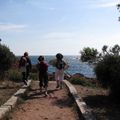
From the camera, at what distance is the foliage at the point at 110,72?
53.4ft

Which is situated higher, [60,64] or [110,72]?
[60,64]

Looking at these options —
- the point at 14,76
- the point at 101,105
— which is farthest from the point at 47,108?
the point at 14,76

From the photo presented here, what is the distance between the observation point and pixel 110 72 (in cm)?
1692

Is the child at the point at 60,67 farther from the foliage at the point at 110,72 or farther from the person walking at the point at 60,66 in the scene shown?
the foliage at the point at 110,72

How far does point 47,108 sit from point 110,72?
3299mm

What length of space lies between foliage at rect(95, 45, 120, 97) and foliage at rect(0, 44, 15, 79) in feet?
25.5

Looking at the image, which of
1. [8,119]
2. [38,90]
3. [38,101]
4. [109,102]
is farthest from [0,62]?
[8,119]

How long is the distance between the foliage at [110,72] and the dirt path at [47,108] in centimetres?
171

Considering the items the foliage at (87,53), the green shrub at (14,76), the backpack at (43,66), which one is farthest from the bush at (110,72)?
the foliage at (87,53)

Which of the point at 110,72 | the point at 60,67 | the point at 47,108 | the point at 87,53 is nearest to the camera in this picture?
the point at 47,108

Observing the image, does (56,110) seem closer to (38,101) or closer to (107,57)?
(38,101)

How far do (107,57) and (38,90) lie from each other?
4.24 m

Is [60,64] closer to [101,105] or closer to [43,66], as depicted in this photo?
[43,66]

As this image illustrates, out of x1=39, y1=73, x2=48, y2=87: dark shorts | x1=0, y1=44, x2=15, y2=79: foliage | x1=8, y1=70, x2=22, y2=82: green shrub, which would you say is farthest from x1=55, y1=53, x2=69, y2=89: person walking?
x1=8, y1=70, x2=22, y2=82: green shrub
